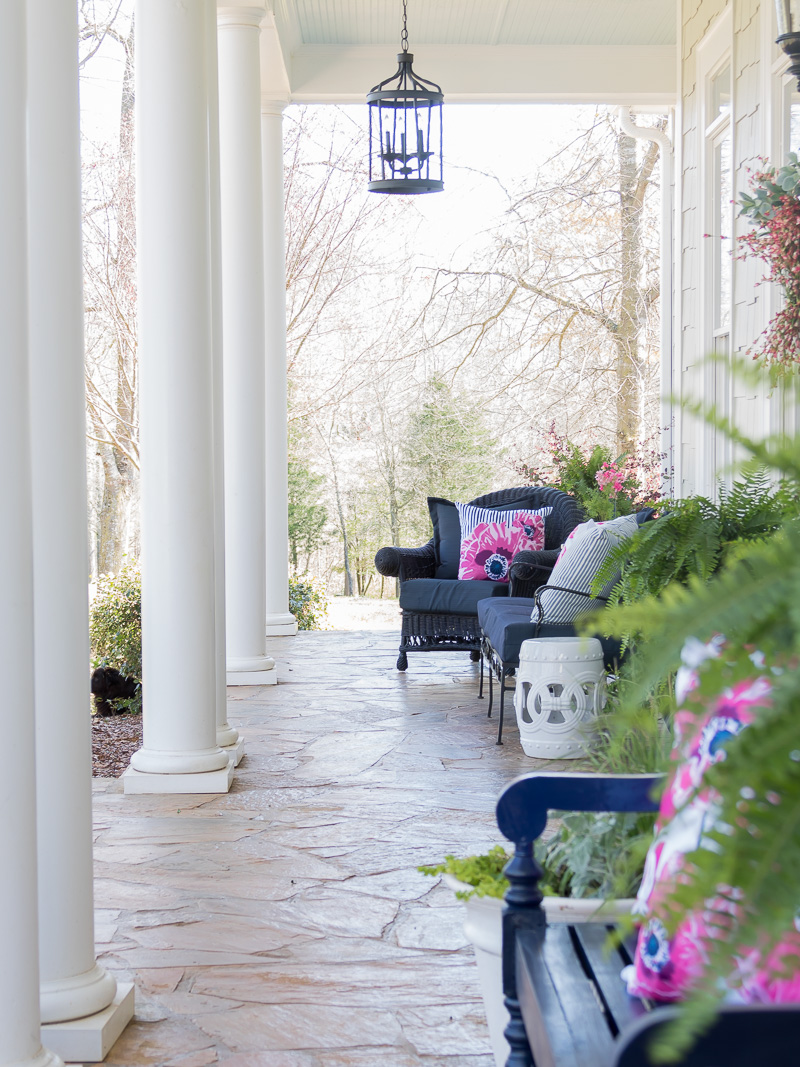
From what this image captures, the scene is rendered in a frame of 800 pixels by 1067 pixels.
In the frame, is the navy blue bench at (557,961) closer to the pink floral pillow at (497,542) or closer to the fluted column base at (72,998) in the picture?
the fluted column base at (72,998)

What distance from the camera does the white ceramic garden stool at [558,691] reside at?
4324 millimetres

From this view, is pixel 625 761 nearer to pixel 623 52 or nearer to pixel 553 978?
pixel 553 978

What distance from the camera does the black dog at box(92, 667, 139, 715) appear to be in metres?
5.86

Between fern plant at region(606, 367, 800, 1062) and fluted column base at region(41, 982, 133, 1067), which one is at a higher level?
fern plant at region(606, 367, 800, 1062)

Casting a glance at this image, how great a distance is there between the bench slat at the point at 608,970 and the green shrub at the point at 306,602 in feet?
22.6

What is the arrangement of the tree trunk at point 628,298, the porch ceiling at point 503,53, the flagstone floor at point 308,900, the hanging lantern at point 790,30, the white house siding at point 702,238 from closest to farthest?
the flagstone floor at point 308,900, the hanging lantern at point 790,30, the white house siding at point 702,238, the porch ceiling at point 503,53, the tree trunk at point 628,298

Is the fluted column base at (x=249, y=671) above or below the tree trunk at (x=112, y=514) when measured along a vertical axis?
below

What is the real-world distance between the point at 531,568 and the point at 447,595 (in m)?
0.62

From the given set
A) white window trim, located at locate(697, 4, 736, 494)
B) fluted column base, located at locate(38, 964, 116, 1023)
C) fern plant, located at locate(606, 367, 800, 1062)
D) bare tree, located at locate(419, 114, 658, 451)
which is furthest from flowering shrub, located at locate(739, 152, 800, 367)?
bare tree, located at locate(419, 114, 658, 451)

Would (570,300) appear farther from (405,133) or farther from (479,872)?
(479,872)

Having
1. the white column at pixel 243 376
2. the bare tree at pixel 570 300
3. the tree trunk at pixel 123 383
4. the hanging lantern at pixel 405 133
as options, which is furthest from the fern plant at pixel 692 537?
the bare tree at pixel 570 300

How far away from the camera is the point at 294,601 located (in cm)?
873

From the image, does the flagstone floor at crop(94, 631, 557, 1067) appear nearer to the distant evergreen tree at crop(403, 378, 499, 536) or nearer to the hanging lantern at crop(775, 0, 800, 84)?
the hanging lantern at crop(775, 0, 800, 84)

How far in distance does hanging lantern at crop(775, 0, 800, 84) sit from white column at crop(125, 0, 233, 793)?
186cm
